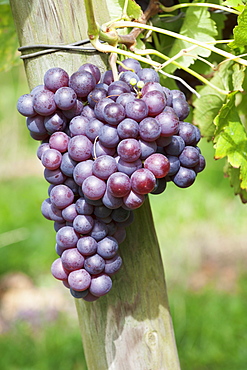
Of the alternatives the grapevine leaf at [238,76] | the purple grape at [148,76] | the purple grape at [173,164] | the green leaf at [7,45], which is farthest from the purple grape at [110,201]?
the green leaf at [7,45]

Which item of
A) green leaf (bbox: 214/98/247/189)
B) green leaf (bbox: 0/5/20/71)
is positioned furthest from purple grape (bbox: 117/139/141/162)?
green leaf (bbox: 0/5/20/71)

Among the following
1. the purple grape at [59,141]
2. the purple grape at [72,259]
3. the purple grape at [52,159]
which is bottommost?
the purple grape at [72,259]

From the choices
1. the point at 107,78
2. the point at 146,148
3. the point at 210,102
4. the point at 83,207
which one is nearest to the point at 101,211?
the point at 83,207

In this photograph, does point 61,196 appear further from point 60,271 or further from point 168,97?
point 168,97

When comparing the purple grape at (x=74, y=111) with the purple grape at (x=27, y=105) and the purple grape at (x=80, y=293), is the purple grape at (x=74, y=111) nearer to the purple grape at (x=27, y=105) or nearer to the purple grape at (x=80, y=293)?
the purple grape at (x=27, y=105)

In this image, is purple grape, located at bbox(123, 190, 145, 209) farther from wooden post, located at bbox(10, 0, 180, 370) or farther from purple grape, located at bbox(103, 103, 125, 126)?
wooden post, located at bbox(10, 0, 180, 370)

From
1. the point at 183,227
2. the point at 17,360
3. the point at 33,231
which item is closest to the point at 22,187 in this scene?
the point at 33,231

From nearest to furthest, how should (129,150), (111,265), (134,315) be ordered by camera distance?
(129,150)
(111,265)
(134,315)
